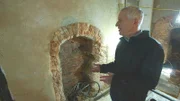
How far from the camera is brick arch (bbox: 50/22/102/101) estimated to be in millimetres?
2217

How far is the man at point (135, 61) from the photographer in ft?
4.21

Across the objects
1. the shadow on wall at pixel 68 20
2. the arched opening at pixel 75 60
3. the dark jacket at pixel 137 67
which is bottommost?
the arched opening at pixel 75 60

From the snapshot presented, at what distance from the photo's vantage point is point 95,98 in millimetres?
3072

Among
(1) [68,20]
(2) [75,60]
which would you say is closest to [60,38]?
(1) [68,20]

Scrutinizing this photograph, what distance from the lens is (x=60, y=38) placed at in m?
2.26

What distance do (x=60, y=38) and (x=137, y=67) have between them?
126 cm

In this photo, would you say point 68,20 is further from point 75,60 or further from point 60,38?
point 75,60

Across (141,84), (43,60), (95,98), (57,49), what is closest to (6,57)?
(43,60)

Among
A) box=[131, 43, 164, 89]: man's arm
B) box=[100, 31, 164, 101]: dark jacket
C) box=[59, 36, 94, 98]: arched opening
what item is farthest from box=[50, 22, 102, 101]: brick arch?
box=[131, 43, 164, 89]: man's arm

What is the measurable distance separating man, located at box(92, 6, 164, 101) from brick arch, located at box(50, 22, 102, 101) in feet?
3.30

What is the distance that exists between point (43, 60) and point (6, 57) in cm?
48

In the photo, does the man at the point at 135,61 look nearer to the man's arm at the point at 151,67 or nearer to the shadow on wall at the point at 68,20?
the man's arm at the point at 151,67

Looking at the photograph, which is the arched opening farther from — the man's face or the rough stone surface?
the man's face

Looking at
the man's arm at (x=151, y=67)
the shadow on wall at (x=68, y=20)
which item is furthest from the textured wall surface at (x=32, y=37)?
the man's arm at (x=151, y=67)
